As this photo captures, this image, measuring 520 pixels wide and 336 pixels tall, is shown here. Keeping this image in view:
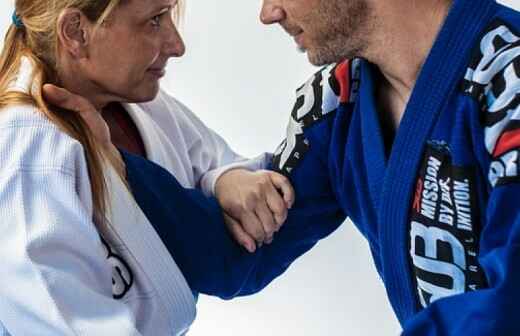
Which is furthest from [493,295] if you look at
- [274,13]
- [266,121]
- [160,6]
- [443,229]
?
[266,121]

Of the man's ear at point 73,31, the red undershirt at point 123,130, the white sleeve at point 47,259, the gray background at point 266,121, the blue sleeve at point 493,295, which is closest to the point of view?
the blue sleeve at point 493,295

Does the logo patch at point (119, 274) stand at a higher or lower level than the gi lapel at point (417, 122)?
lower

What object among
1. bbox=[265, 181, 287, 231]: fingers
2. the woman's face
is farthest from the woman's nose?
bbox=[265, 181, 287, 231]: fingers

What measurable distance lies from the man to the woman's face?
134mm

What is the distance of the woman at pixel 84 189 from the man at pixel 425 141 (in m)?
0.15

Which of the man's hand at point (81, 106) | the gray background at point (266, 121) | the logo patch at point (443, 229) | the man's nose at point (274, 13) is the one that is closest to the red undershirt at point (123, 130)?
the man's hand at point (81, 106)

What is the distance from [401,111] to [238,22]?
0.78m

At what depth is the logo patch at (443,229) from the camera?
1.15 metres

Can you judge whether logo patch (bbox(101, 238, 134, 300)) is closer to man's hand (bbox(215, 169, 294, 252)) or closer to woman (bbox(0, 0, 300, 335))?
woman (bbox(0, 0, 300, 335))

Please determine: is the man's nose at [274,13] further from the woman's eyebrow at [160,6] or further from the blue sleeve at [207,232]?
the blue sleeve at [207,232]

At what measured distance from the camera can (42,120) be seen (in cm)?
120

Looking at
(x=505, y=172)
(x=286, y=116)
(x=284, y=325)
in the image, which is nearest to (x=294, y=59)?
(x=286, y=116)

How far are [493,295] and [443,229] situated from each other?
0.54 ft

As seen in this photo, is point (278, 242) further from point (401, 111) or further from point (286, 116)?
point (286, 116)
